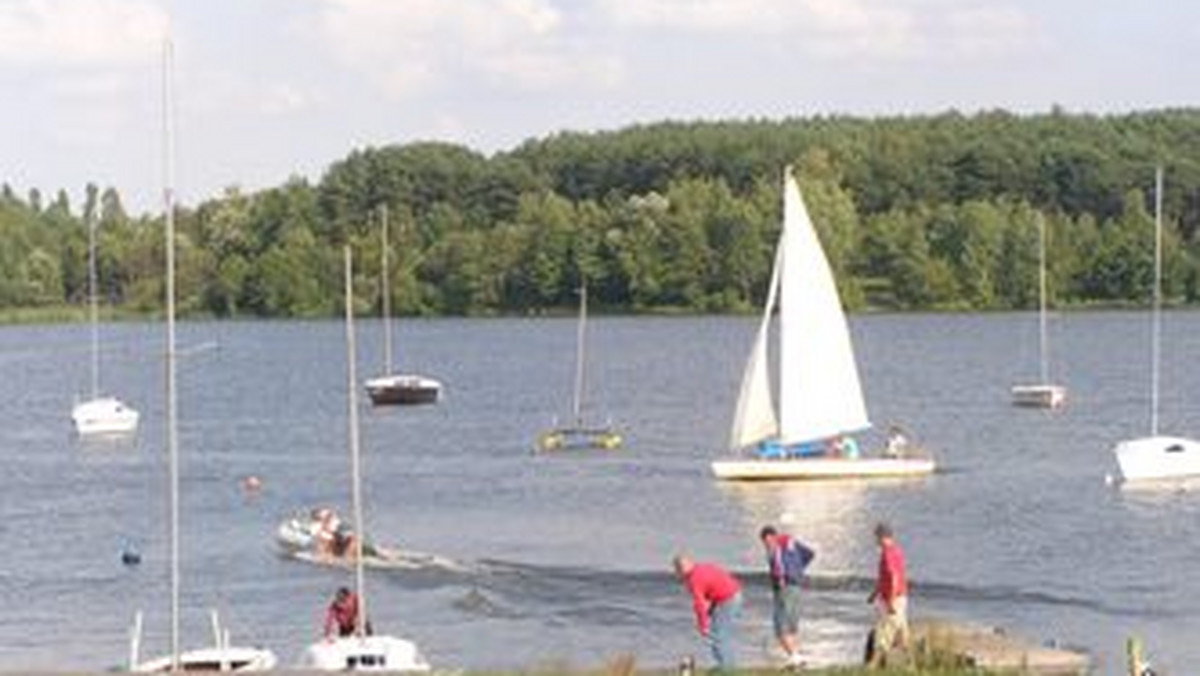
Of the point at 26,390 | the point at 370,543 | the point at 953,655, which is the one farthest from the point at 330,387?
the point at 953,655

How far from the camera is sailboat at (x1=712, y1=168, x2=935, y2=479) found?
74.1m

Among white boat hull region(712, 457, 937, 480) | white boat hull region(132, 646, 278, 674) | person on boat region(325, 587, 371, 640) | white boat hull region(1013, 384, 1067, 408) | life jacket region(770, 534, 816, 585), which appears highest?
life jacket region(770, 534, 816, 585)

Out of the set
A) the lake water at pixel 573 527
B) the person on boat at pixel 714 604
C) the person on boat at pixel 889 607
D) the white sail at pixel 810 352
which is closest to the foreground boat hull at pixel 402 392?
the lake water at pixel 573 527

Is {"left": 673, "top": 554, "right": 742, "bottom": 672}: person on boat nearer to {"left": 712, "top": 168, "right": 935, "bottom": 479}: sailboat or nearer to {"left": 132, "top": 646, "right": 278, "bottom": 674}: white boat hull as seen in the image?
{"left": 132, "top": 646, "right": 278, "bottom": 674}: white boat hull

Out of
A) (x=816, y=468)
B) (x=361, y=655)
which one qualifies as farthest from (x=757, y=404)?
(x=361, y=655)

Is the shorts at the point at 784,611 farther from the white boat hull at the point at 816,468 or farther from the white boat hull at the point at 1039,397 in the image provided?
the white boat hull at the point at 1039,397

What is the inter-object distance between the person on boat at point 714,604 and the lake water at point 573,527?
773cm

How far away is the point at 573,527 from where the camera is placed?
67.9 meters

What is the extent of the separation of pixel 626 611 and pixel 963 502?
2370 centimetres

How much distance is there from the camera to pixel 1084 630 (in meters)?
47.1

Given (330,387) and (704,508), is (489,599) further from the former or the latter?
(330,387)

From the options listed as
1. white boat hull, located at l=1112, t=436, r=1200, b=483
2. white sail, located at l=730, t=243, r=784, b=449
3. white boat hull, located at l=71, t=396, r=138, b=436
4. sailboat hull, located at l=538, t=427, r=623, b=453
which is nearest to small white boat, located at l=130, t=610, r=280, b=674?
white sail, located at l=730, t=243, r=784, b=449

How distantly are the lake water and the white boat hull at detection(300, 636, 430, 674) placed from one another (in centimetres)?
420

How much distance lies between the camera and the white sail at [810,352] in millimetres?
74250
